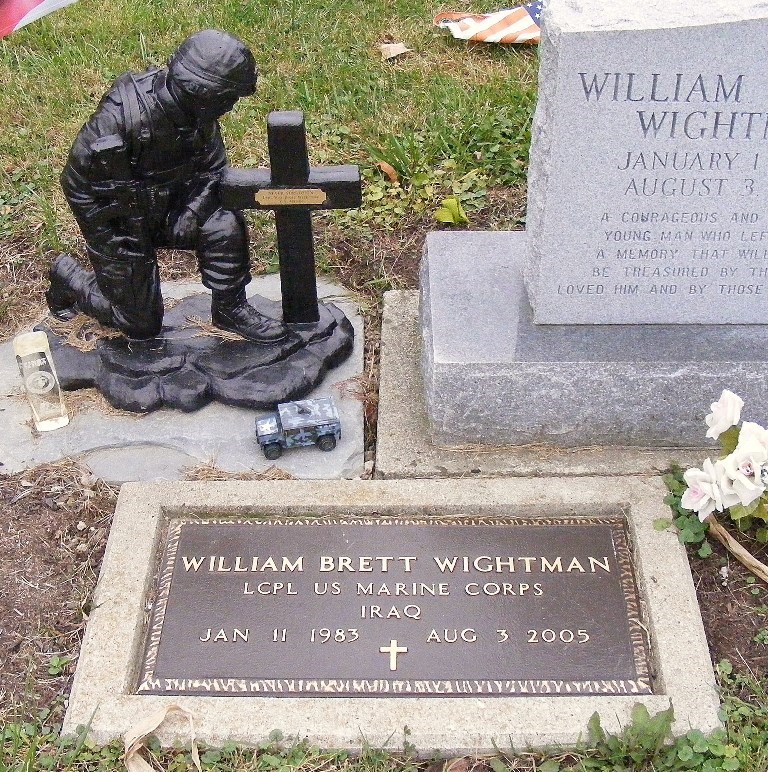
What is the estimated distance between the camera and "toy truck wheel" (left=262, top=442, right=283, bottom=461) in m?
3.23

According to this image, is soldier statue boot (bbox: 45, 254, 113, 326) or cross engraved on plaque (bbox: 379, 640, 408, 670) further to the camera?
soldier statue boot (bbox: 45, 254, 113, 326)

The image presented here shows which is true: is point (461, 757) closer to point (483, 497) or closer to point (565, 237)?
point (483, 497)

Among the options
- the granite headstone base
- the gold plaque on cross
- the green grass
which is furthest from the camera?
the green grass

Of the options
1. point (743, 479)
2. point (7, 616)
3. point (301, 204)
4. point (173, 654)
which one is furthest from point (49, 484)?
point (743, 479)

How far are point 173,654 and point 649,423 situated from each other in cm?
174

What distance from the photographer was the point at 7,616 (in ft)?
9.53

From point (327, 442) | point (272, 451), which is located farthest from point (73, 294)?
point (327, 442)

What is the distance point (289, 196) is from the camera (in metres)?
→ 3.35

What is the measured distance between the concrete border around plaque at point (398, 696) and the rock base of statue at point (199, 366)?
44cm

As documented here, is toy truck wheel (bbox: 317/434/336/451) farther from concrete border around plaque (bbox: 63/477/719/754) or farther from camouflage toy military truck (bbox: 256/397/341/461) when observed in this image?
concrete border around plaque (bbox: 63/477/719/754)

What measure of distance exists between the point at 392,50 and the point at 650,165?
3.29m

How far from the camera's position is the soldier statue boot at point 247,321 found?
11.7ft

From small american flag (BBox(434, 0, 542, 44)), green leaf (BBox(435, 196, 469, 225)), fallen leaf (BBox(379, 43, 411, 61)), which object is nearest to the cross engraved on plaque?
green leaf (BBox(435, 196, 469, 225))

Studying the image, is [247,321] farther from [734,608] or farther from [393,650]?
[734,608]
